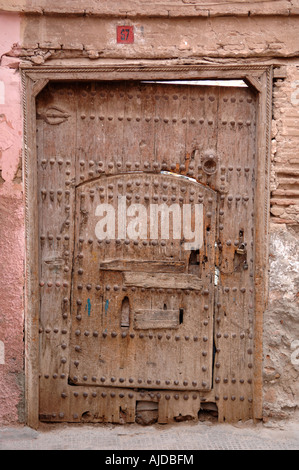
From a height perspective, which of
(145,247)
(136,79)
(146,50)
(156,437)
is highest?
(146,50)

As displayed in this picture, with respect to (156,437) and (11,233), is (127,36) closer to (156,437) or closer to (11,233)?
(11,233)

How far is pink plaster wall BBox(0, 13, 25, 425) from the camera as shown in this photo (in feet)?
10.7

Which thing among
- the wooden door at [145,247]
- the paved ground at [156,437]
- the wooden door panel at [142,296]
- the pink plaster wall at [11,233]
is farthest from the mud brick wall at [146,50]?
the paved ground at [156,437]

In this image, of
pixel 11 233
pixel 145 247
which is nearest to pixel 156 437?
pixel 145 247

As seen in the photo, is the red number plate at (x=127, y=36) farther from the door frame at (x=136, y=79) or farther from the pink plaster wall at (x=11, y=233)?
the pink plaster wall at (x=11, y=233)

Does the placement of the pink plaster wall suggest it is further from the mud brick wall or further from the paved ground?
the paved ground

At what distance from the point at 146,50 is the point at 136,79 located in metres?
0.19

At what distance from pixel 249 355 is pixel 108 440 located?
1082 mm

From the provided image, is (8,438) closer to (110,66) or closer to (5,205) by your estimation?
(5,205)

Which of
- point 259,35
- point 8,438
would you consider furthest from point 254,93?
point 8,438

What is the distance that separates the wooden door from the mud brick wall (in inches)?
7.2

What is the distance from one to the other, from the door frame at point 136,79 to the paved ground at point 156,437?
13 cm

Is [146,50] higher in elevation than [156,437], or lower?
higher

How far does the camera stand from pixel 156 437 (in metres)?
3.29
